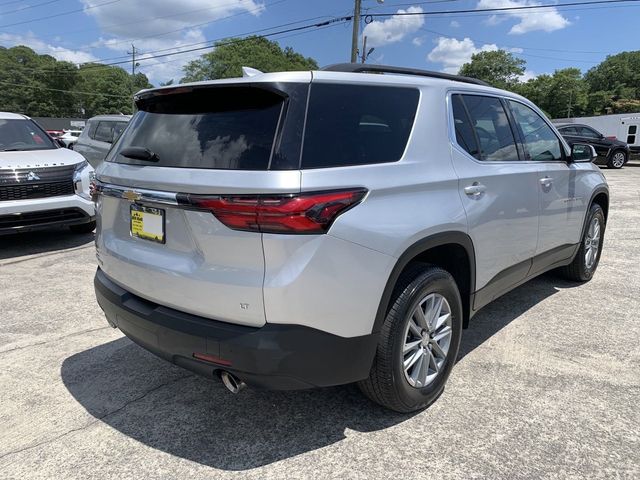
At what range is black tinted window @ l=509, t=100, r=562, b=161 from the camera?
379 centimetres

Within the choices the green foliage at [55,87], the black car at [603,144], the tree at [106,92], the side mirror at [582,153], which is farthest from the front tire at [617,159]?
the tree at [106,92]

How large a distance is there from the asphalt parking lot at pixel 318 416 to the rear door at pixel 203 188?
29.8 inches

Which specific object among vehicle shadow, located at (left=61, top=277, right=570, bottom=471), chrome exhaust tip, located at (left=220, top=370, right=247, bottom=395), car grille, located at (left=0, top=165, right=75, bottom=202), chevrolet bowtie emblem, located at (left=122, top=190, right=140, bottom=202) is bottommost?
vehicle shadow, located at (left=61, top=277, right=570, bottom=471)

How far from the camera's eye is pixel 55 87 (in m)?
86.8

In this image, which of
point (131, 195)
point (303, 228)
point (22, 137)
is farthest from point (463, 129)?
point (22, 137)

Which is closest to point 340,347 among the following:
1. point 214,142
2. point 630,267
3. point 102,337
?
point 214,142

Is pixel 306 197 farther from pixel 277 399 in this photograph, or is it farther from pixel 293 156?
pixel 277 399

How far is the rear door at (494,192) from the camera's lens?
9.69ft

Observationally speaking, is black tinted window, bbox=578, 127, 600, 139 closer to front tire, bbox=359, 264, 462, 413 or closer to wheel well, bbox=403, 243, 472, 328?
wheel well, bbox=403, 243, 472, 328

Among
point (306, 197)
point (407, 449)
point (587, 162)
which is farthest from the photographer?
point (587, 162)

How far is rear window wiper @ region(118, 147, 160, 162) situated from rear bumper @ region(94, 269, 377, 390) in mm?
744

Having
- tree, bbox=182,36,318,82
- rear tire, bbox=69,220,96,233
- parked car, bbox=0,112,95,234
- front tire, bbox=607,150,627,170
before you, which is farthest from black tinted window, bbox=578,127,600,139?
tree, bbox=182,36,318,82

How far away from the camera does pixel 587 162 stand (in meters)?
4.57

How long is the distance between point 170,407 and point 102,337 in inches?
50.1
